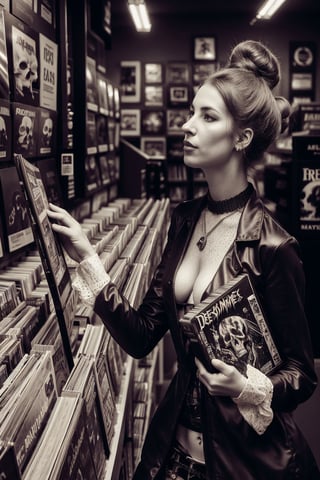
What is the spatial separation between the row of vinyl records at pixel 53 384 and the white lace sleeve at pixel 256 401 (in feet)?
1.11

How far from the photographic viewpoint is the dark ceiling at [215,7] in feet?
27.4

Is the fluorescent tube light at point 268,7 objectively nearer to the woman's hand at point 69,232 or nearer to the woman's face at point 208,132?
the woman's face at point 208,132

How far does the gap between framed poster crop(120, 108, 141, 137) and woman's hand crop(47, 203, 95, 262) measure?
29.1 feet

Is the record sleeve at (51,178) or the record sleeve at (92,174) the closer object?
the record sleeve at (51,178)

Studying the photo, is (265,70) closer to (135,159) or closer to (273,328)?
(273,328)

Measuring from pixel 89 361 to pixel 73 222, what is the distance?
1.08ft

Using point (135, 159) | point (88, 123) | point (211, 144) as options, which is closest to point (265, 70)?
point (211, 144)

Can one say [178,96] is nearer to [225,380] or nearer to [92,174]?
[92,174]

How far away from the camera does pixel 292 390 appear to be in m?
1.35

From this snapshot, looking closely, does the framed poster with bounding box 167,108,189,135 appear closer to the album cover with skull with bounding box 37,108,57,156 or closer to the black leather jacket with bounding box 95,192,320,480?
the album cover with skull with bounding box 37,108,57,156

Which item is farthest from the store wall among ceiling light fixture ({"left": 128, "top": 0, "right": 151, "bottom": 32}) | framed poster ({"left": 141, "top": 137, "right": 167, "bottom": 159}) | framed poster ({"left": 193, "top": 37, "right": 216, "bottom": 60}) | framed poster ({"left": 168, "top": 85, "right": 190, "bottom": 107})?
ceiling light fixture ({"left": 128, "top": 0, "right": 151, "bottom": 32})

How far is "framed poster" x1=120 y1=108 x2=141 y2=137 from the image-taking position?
32.8 ft

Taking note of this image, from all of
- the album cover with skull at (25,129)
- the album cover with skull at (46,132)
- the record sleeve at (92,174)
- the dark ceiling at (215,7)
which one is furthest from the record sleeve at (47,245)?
the dark ceiling at (215,7)

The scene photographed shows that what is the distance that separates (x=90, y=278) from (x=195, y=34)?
8.89 meters
